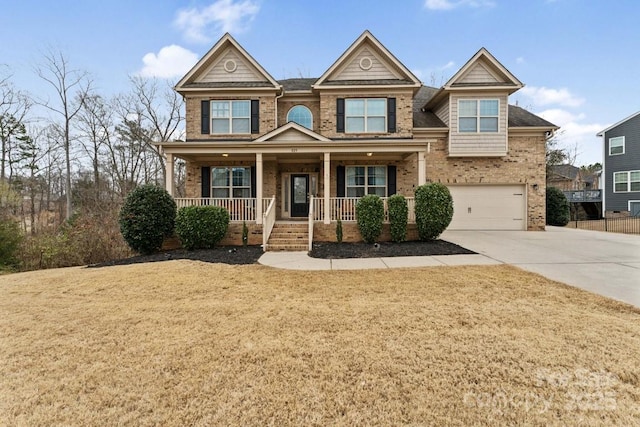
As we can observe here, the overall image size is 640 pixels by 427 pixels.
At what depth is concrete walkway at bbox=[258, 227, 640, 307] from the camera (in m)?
5.79

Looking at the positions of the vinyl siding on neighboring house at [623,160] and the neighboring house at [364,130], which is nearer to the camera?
the neighboring house at [364,130]

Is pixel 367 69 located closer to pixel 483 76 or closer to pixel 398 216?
pixel 483 76

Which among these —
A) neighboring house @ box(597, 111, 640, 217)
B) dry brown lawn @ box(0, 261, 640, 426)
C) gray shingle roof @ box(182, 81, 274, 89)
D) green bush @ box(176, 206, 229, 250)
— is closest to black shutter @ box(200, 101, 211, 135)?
gray shingle roof @ box(182, 81, 274, 89)

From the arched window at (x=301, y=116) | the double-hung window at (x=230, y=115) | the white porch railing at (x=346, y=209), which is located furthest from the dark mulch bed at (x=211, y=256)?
the arched window at (x=301, y=116)

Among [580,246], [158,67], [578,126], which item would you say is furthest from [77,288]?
[578,126]

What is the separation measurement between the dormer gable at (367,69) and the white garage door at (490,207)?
5.57 meters

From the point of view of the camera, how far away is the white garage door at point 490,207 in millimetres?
14070

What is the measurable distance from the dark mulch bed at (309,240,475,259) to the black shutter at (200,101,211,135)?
7.28m

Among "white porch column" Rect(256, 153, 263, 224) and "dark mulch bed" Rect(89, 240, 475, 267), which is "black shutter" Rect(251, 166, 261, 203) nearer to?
"white porch column" Rect(256, 153, 263, 224)

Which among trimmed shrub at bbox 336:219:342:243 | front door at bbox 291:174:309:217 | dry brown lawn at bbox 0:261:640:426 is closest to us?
dry brown lawn at bbox 0:261:640:426

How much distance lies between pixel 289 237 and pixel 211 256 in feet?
9.18

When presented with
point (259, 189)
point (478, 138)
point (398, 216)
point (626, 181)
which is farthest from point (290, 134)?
point (626, 181)

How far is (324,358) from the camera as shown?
3010 mm

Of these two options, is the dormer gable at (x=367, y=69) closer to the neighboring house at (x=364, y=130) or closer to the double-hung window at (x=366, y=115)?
the neighboring house at (x=364, y=130)
